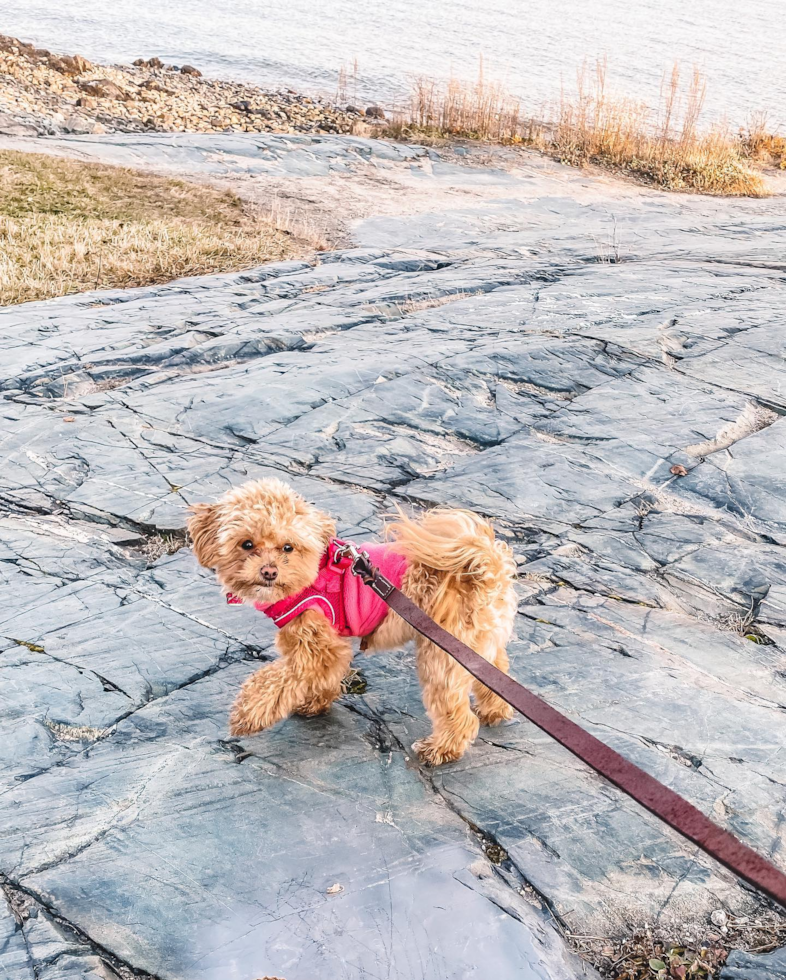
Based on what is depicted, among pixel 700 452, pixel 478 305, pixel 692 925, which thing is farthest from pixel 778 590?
pixel 478 305

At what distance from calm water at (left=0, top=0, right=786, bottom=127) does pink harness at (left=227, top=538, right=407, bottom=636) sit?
2640 centimetres

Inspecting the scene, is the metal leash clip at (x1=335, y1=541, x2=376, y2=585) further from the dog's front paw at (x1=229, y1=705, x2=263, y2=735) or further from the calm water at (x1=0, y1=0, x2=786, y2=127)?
the calm water at (x1=0, y1=0, x2=786, y2=127)

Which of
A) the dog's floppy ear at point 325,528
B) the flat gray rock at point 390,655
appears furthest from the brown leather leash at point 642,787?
the dog's floppy ear at point 325,528

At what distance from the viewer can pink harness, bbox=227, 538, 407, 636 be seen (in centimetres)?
356

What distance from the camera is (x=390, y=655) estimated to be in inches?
164

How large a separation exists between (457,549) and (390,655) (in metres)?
1.08

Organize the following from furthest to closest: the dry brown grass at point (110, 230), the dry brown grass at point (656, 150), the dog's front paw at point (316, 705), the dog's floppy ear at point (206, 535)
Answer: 1. the dry brown grass at point (656, 150)
2. the dry brown grass at point (110, 230)
3. the dog's front paw at point (316, 705)
4. the dog's floppy ear at point (206, 535)

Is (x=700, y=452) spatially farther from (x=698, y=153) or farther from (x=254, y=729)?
(x=698, y=153)

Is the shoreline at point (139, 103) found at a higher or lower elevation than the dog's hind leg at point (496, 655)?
higher

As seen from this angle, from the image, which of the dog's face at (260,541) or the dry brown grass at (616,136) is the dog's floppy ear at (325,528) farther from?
the dry brown grass at (616,136)

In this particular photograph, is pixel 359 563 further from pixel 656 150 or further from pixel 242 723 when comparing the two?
pixel 656 150

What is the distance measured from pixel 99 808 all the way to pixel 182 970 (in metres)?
0.80

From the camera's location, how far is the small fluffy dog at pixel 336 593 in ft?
11.1

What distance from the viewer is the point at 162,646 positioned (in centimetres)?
414
